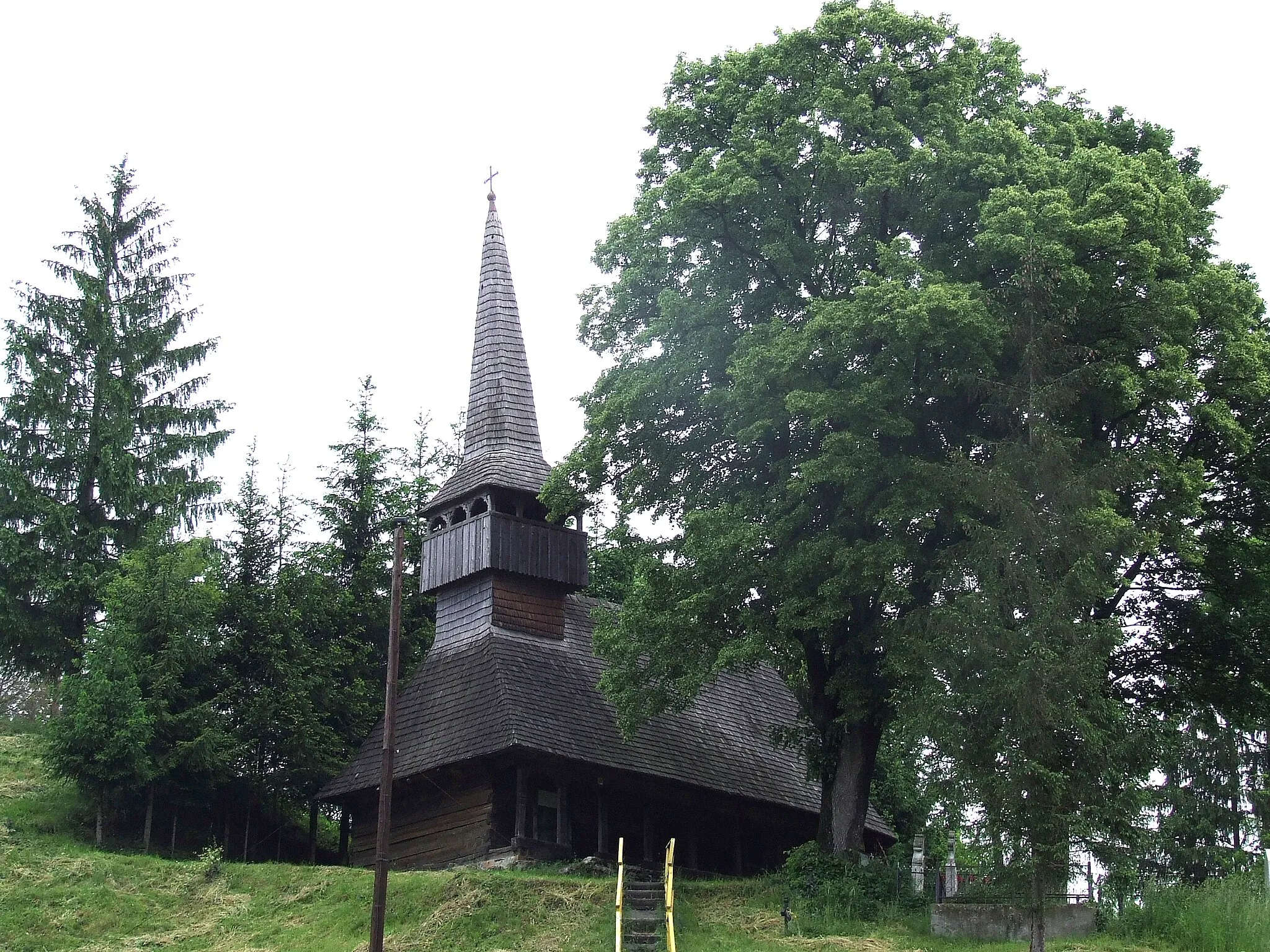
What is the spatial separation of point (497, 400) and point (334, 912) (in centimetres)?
1414

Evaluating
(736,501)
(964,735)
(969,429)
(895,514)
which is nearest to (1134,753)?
(964,735)

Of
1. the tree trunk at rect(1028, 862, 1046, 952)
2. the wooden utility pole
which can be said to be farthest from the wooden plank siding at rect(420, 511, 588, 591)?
the tree trunk at rect(1028, 862, 1046, 952)

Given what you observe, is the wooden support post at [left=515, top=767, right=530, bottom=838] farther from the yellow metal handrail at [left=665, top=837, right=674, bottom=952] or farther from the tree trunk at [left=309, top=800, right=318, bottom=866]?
the tree trunk at [left=309, top=800, right=318, bottom=866]

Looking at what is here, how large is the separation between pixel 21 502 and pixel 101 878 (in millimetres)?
12941

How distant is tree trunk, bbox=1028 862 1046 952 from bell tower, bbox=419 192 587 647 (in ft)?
51.3

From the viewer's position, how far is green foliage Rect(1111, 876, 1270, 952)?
22938 millimetres

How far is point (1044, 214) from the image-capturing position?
25.9 m

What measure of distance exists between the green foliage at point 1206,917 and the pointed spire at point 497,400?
629 inches

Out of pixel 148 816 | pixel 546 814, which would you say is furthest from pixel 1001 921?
pixel 148 816

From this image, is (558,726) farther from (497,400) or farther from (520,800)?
(497,400)

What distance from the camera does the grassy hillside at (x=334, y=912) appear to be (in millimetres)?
24875

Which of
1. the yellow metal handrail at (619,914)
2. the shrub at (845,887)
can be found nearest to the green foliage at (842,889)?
the shrub at (845,887)

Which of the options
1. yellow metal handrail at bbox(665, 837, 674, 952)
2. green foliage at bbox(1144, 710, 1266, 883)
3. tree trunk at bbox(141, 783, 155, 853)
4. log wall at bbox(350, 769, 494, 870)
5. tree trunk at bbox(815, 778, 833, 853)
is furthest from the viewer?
green foliage at bbox(1144, 710, 1266, 883)

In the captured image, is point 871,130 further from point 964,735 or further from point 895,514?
point 964,735
